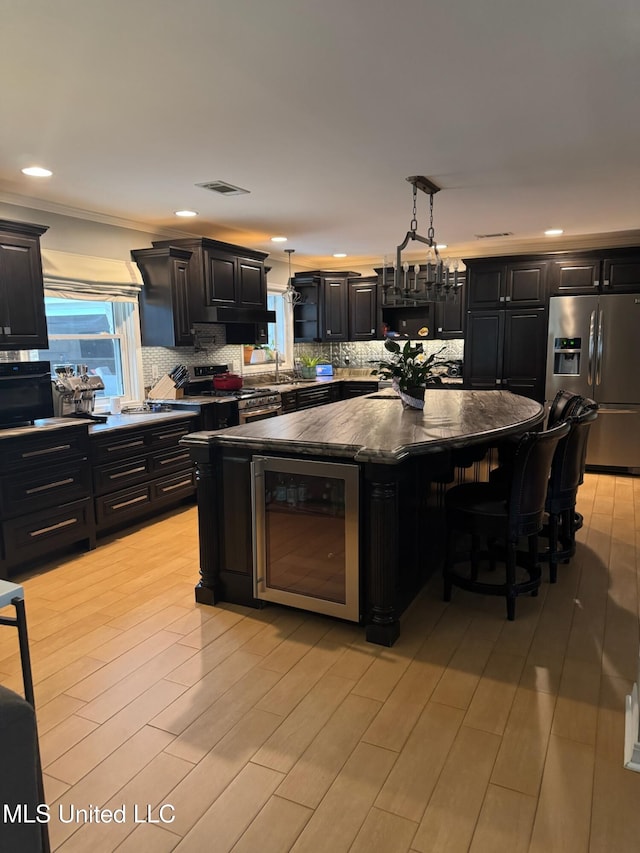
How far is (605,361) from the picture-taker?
5.89m

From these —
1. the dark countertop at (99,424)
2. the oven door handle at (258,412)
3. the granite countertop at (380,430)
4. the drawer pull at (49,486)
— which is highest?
the granite countertop at (380,430)

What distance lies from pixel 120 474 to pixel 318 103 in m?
2.89

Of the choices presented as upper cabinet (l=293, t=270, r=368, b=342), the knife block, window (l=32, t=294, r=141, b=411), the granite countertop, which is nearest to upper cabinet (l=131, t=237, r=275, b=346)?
window (l=32, t=294, r=141, b=411)

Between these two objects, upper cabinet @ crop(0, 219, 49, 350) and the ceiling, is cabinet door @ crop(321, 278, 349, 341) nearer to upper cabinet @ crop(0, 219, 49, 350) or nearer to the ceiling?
the ceiling

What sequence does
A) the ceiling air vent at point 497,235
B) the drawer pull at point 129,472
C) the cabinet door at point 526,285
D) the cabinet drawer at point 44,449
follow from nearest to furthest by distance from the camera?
the cabinet drawer at point 44,449 → the drawer pull at point 129,472 → the ceiling air vent at point 497,235 → the cabinet door at point 526,285

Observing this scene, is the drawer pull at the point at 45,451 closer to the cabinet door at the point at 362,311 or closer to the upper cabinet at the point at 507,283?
the upper cabinet at the point at 507,283

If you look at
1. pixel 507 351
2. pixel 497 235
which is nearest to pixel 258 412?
pixel 507 351

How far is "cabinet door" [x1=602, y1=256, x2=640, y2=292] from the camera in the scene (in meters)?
5.76

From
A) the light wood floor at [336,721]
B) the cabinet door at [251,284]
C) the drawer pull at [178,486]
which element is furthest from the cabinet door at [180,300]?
the light wood floor at [336,721]

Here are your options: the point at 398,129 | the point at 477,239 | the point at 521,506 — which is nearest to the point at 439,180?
the point at 398,129

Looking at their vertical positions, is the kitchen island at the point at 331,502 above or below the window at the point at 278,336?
below

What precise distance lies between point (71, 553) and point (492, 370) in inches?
186

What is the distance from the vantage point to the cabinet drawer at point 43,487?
348 cm

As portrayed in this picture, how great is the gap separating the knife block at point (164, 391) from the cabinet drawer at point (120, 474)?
99 cm
